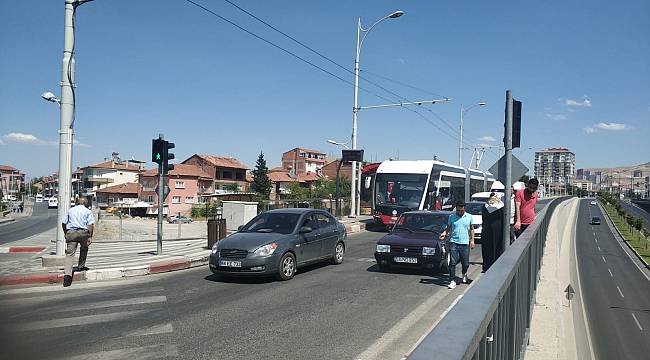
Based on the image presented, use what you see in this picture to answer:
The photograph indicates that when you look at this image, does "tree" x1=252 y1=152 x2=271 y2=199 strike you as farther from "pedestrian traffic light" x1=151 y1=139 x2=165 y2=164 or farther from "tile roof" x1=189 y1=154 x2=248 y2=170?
"pedestrian traffic light" x1=151 y1=139 x2=165 y2=164

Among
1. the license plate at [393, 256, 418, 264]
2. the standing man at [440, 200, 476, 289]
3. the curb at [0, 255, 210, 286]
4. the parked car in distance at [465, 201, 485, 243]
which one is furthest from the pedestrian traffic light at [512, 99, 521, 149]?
the parked car in distance at [465, 201, 485, 243]

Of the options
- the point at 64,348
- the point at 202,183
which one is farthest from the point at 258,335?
the point at 202,183

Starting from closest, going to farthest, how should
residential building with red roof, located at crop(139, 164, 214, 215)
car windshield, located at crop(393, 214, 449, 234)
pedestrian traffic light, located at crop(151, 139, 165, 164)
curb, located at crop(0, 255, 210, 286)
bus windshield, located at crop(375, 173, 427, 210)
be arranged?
curb, located at crop(0, 255, 210, 286), car windshield, located at crop(393, 214, 449, 234), pedestrian traffic light, located at crop(151, 139, 165, 164), bus windshield, located at crop(375, 173, 427, 210), residential building with red roof, located at crop(139, 164, 214, 215)

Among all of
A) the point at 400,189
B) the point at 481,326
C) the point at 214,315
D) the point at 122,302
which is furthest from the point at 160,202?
the point at 481,326

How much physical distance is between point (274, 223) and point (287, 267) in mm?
1321

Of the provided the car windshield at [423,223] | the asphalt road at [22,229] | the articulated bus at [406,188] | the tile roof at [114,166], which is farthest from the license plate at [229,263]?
the tile roof at [114,166]

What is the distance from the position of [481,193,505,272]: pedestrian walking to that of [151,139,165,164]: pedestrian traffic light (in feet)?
30.2

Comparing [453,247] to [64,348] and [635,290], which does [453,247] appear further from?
[635,290]

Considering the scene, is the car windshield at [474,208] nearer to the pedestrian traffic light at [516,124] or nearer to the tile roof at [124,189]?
the pedestrian traffic light at [516,124]

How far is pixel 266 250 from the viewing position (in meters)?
9.97

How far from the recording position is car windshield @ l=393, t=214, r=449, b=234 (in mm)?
11953

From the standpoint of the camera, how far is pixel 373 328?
22.0ft

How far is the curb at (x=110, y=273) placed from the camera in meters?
9.70

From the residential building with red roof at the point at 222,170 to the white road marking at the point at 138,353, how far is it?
308ft
